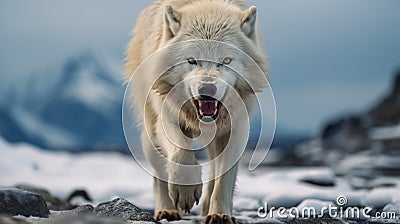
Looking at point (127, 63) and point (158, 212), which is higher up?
point (127, 63)

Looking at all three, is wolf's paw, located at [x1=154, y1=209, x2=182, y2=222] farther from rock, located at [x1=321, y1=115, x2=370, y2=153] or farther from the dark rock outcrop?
the dark rock outcrop

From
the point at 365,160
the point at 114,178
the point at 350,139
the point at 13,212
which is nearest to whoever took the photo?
the point at 13,212

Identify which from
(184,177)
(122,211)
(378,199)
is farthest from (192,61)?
(378,199)

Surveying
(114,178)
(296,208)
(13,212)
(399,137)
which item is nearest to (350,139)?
(399,137)

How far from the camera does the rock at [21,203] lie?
6.52m

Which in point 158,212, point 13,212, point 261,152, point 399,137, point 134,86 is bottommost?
point 13,212

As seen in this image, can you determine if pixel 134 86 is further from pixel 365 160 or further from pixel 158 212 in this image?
pixel 365 160

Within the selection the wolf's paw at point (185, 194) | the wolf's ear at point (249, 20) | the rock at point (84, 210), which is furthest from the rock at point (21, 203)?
the wolf's ear at point (249, 20)

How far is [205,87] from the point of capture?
6.25 metres

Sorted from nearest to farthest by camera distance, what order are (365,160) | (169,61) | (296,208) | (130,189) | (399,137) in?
1. (169,61)
2. (296,208)
3. (130,189)
4. (365,160)
5. (399,137)

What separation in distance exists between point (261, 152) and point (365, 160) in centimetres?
1746

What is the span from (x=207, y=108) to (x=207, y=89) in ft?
1.05

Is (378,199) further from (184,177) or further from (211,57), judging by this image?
(211,57)

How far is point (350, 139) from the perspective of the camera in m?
35.2
